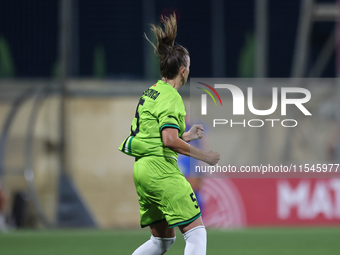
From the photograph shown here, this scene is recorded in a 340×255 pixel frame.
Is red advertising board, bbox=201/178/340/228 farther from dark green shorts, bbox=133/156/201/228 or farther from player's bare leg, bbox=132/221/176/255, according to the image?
dark green shorts, bbox=133/156/201/228

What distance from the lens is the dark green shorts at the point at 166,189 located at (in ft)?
10.9

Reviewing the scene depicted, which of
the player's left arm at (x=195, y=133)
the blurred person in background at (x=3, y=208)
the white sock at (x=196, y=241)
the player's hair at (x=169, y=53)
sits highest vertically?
the player's hair at (x=169, y=53)

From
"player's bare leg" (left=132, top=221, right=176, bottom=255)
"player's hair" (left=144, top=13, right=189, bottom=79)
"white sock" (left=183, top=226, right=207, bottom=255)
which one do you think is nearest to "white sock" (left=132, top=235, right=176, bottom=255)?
"player's bare leg" (left=132, top=221, right=176, bottom=255)

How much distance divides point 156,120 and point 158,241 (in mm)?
895

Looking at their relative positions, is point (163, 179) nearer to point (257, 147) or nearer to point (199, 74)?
point (257, 147)

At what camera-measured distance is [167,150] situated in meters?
3.39

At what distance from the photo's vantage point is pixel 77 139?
10.8 m

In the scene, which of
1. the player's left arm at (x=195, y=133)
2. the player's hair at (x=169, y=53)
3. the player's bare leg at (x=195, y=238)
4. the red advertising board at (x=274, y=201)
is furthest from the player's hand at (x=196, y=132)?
the red advertising board at (x=274, y=201)

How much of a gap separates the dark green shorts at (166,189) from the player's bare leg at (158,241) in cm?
23

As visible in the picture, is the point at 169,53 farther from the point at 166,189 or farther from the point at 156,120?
the point at 166,189

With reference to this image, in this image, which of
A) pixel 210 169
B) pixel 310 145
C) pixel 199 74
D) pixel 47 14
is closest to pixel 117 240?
pixel 210 169

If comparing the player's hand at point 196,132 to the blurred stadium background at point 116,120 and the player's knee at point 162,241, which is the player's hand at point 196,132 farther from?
the blurred stadium background at point 116,120

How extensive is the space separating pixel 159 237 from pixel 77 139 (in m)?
7.40

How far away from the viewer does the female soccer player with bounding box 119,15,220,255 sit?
10.8 feet
